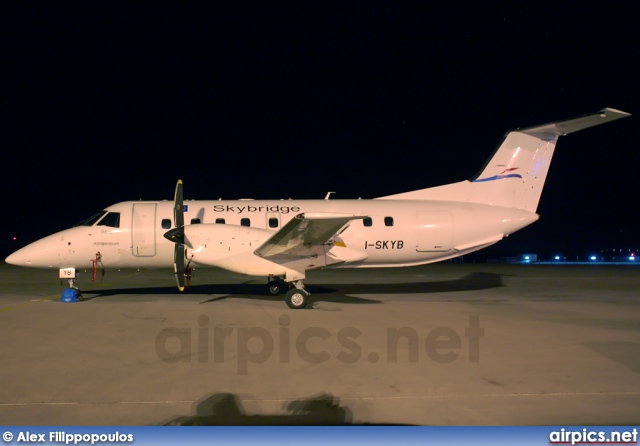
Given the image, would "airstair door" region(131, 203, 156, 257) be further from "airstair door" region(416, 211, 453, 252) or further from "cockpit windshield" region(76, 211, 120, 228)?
"airstair door" region(416, 211, 453, 252)

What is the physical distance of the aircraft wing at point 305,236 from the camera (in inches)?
444

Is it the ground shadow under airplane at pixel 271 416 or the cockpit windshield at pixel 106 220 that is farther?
the cockpit windshield at pixel 106 220

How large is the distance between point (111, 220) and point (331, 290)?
693cm

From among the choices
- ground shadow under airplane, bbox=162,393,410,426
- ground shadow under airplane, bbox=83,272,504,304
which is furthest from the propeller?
ground shadow under airplane, bbox=162,393,410,426

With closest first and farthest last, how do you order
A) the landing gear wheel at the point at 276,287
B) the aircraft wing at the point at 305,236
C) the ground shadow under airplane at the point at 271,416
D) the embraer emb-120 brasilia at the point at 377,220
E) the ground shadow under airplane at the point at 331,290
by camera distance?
the ground shadow under airplane at the point at 271,416
the aircraft wing at the point at 305,236
the embraer emb-120 brasilia at the point at 377,220
the ground shadow under airplane at the point at 331,290
the landing gear wheel at the point at 276,287

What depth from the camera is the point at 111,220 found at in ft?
49.5

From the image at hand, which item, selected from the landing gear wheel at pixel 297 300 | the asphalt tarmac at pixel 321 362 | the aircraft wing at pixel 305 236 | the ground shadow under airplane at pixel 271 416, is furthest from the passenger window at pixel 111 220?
the ground shadow under airplane at pixel 271 416

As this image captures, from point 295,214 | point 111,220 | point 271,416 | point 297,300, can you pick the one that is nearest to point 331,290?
point 295,214

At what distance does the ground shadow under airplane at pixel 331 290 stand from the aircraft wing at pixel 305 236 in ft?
6.36

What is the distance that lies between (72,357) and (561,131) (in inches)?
538

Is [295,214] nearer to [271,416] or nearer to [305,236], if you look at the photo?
[305,236]

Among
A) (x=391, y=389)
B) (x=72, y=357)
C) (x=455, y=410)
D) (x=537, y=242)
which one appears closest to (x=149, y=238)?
(x=72, y=357)

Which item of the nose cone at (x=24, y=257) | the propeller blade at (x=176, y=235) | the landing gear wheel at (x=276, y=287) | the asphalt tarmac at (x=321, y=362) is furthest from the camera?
the landing gear wheel at (x=276, y=287)

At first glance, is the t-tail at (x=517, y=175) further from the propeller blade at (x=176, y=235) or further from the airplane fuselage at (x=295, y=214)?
the propeller blade at (x=176, y=235)
